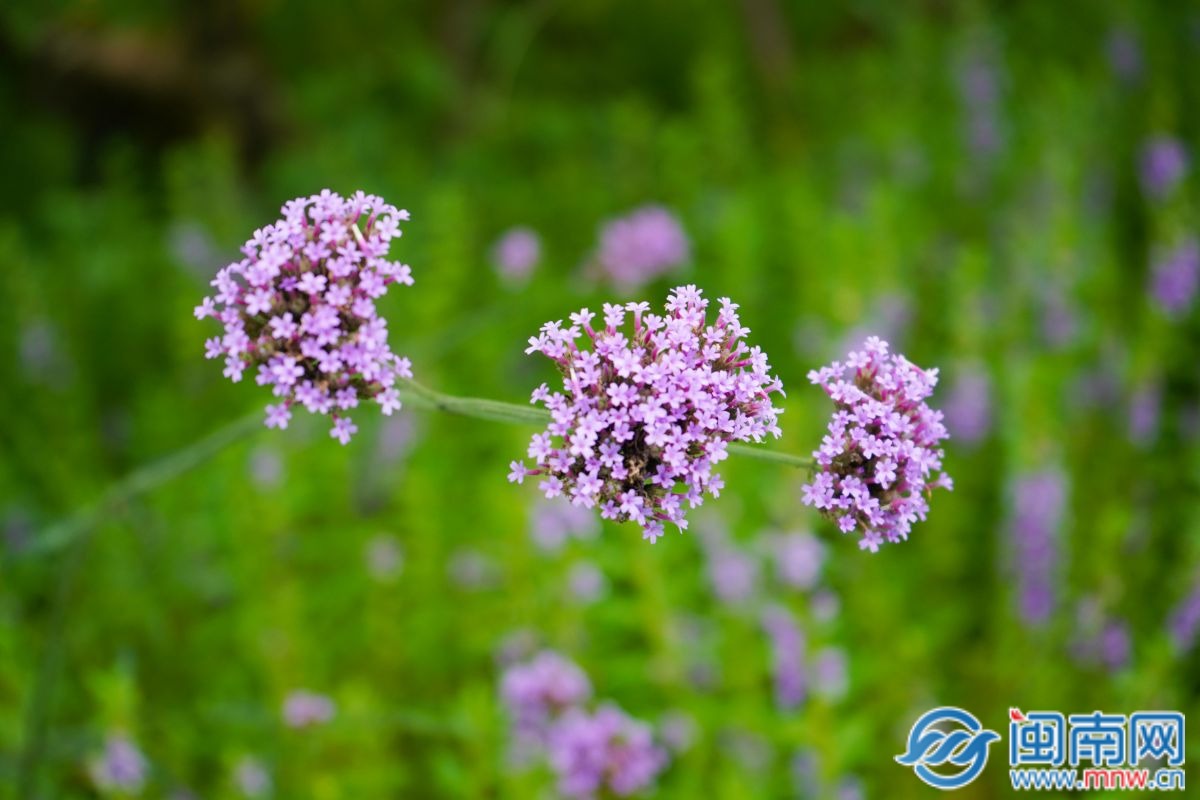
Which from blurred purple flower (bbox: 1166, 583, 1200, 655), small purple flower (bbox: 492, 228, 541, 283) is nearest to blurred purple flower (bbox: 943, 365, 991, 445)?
blurred purple flower (bbox: 1166, 583, 1200, 655)

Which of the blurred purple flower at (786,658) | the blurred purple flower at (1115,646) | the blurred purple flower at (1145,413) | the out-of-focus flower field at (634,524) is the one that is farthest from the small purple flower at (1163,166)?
the blurred purple flower at (786,658)

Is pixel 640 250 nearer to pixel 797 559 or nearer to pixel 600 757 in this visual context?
pixel 797 559

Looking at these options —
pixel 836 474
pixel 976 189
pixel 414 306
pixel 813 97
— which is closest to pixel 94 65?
pixel 813 97

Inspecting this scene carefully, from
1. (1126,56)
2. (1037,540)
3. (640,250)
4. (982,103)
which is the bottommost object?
(1037,540)

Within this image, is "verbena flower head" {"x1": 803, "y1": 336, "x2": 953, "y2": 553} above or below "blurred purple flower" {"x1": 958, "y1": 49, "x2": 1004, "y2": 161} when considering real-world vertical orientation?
below

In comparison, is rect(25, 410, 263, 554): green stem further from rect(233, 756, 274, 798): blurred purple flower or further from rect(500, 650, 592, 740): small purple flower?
rect(500, 650, 592, 740): small purple flower

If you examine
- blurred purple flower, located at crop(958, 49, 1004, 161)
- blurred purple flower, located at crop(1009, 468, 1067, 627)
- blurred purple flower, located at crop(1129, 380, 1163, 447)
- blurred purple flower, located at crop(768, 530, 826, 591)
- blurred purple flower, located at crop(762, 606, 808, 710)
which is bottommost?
blurred purple flower, located at crop(762, 606, 808, 710)
